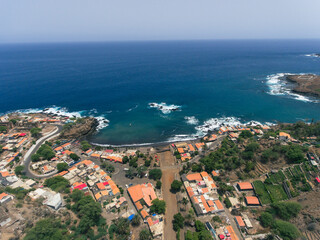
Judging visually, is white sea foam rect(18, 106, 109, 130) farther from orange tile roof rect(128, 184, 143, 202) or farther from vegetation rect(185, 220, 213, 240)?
vegetation rect(185, 220, 213, 240)

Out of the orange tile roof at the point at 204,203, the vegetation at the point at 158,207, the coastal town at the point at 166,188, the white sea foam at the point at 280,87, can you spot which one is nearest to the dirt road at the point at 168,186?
the coastal town at the point at 166,188

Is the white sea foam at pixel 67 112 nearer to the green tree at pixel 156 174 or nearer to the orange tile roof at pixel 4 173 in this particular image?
the orange tile roof at pixel 4 173

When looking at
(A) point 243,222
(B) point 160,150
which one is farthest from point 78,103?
(A) point 243,222

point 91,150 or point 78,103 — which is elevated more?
point 78,103

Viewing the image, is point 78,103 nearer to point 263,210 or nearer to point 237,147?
point 237,147

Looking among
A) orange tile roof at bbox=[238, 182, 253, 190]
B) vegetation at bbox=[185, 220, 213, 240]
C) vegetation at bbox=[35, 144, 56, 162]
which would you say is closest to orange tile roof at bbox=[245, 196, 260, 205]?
orange tile roof at bbox=[238, 182, 253, 190]

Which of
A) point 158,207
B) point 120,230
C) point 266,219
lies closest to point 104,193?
point 120,230
